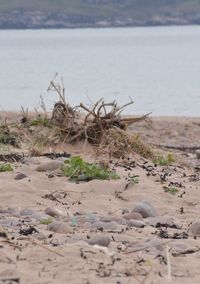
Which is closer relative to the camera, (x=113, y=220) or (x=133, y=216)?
(x=113, y=220)

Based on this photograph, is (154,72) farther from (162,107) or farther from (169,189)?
(169,189)

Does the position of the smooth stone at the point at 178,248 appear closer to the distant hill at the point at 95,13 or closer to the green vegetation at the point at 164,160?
the green vegetation at the point at 164,160

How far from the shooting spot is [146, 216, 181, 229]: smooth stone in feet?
21.2

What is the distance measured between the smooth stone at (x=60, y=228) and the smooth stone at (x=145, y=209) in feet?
3.38

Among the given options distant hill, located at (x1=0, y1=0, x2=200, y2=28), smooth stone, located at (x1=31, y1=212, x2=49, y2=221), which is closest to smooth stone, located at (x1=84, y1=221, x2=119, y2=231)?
smooth stone, located at (x1=31, y1=212, x2=49, y2=221)

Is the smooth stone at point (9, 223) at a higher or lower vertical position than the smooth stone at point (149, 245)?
lower

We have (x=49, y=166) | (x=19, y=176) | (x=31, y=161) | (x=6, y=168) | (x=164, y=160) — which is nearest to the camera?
(x=19, y=176)

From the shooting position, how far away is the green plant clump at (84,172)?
802 centimetres

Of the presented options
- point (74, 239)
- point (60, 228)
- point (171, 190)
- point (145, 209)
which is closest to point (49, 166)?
point (171, 190)

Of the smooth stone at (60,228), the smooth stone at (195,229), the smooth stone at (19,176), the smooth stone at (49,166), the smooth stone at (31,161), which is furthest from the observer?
the smooth stone at (31,161)

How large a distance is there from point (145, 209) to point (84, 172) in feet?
4.30

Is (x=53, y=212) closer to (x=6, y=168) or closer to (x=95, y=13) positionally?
(x=6, y=168)

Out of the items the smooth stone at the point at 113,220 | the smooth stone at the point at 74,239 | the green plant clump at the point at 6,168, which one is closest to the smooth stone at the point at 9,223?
the smooth stone at the point at 74,239

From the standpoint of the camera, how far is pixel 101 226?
6180 mm
